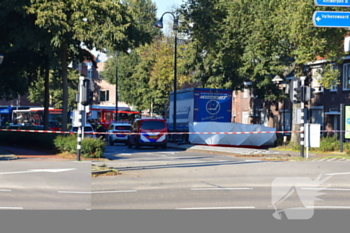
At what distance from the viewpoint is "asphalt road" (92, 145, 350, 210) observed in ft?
33.4

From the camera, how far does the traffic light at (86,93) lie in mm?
20656

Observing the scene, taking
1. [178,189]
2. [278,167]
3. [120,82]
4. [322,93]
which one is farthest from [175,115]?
[120,82]

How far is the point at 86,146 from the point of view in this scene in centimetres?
2195

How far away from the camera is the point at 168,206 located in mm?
9805

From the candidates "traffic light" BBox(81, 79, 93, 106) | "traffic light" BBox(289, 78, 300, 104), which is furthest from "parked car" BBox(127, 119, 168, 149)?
"traffic light" BBox(81, 79, 93, 106)

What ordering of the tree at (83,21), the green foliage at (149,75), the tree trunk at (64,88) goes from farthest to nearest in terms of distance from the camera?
the green foliage at (149,75)
the tree trunk at (64,88)
the tree at (83,21)

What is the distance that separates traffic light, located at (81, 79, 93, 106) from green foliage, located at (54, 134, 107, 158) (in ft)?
6.29

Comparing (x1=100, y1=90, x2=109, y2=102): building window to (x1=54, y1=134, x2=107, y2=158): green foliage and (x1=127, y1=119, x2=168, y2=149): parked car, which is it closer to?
(x1=127, y1=119, x2=168, y2=149): parked car

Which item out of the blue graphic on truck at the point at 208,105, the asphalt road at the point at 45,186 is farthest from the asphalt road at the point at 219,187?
the blue graphic on truck at the point at 208,105

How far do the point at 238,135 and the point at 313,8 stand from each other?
28.0 feet

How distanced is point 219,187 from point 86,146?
33.6 feet

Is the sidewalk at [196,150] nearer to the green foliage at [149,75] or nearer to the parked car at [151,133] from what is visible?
the parked car at [151,133]

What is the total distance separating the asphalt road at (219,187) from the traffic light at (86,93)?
355 centimetres
